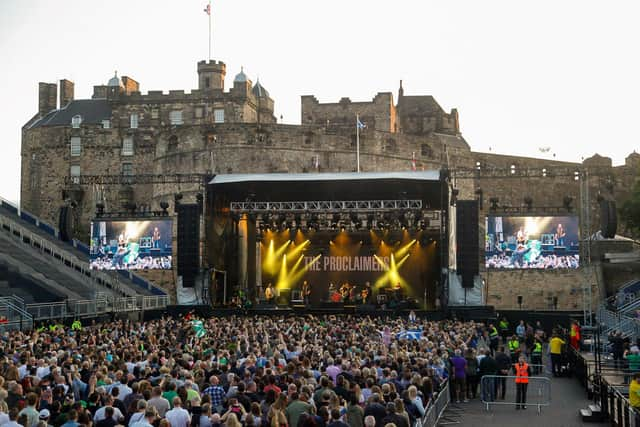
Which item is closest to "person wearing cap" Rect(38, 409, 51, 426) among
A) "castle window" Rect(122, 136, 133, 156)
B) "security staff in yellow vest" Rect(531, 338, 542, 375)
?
"security staff in yellow vest" Rect(531, 338, 542, 375)

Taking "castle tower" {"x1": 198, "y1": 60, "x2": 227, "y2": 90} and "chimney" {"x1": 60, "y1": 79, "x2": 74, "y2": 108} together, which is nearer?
"castle tower" {"x1": 198, "y1": 60, "x2": 227, "y2": 90}

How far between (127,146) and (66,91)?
361 inches

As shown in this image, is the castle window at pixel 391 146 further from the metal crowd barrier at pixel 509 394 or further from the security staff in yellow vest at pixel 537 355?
the metal crowd barrier at pixel 509 394

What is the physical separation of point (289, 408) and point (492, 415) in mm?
7342

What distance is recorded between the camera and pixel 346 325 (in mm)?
23281

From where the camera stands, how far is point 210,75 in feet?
205

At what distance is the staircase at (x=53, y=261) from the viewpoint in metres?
36.0

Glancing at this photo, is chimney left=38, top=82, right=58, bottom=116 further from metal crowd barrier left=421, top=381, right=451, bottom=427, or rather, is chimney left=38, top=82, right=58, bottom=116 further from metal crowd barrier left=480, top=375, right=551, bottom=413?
metal crowd barrier left=421, top=381, right=451, bottom=427

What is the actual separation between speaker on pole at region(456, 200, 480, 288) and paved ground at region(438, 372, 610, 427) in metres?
12.7

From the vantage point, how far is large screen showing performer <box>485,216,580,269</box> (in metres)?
32.0

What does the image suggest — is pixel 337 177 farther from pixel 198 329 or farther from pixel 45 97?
pixel 45 97

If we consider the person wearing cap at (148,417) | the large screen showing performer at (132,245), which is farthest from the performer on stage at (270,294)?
the person wearing cap at (148,417)

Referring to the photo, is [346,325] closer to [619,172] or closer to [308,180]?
[308,180]

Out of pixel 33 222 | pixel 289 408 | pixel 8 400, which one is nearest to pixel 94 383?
pixel 8 400
